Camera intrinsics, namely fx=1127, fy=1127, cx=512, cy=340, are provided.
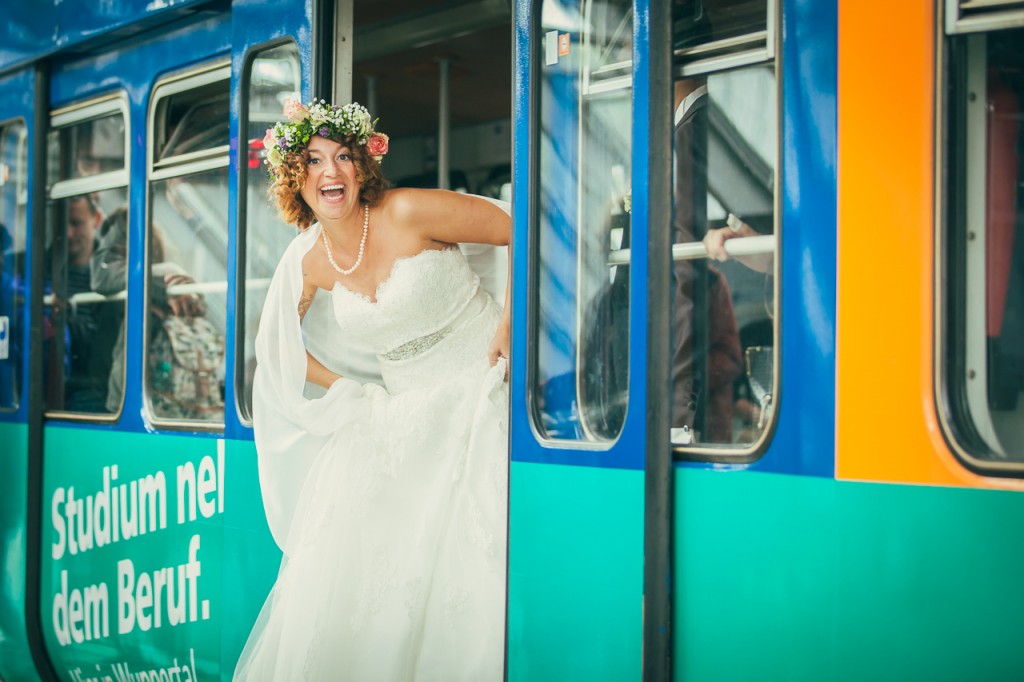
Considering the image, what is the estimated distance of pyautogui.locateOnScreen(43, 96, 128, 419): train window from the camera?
4512 millimetres

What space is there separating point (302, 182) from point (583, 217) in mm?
1160

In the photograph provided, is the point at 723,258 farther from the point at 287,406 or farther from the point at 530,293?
the point at 287,406

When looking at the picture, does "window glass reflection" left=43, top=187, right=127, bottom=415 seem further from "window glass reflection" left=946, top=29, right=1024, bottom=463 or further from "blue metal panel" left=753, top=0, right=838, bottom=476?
"window glass reflection" left=946, top=29, right=1024, bottom=463

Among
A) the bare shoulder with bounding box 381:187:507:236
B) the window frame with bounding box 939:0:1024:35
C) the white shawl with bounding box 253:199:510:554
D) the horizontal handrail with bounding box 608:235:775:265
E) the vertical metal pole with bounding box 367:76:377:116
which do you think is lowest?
the white shawl with bounding box 253:199:510:554

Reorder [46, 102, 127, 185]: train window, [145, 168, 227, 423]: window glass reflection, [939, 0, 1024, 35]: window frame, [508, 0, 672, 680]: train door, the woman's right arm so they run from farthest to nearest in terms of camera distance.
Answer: [46, 102, 127, 185]: train window
[145, 168, 227, 423]: window glass reflection
the woman's right arm
[508, 0, 672, 680]: train door
[939, 0, 1024, 35]: window frame

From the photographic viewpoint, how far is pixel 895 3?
2.29 metres

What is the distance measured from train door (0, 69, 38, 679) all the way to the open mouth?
1.97 metres

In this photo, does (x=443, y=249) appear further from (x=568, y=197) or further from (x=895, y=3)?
(x=895, y=3)

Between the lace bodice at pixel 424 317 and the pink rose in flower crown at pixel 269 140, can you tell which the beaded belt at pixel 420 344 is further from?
the pink rose in flower crown at pixel 269 140

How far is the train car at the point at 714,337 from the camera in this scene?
219 cm

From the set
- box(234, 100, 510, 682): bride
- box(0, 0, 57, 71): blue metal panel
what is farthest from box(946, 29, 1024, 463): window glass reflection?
box(0, 0, 57, 71): blue metal panel

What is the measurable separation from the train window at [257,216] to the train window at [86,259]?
2.93 feet

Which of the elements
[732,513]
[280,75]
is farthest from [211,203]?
[732,513]

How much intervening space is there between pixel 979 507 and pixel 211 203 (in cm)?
287
